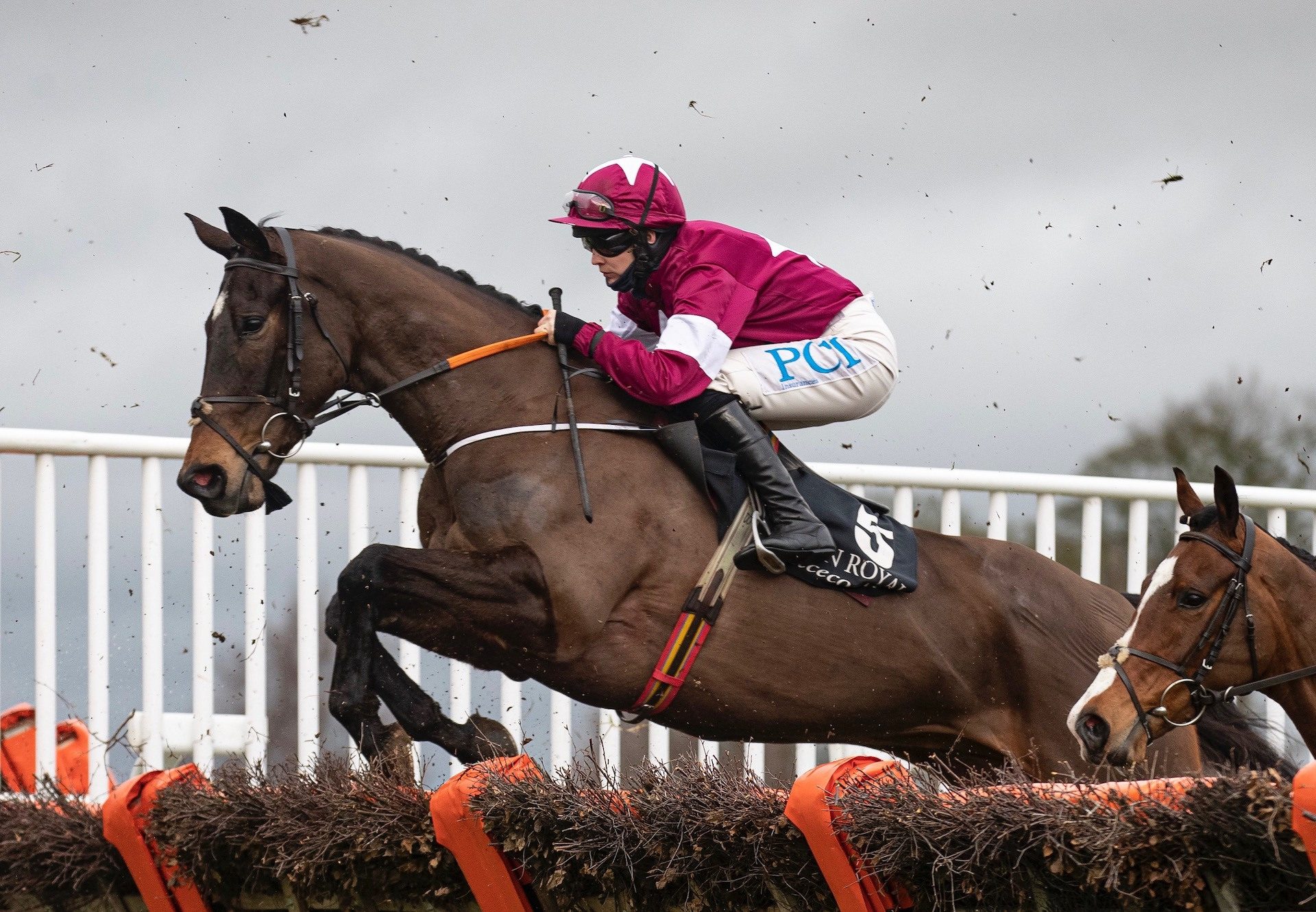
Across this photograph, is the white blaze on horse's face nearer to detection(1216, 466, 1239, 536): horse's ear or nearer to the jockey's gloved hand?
detection(1216, 466, 1239, 536): horse's ear

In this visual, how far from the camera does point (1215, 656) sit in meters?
3.49

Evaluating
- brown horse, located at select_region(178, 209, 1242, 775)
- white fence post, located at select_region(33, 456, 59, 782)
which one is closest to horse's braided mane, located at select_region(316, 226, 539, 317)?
brown horse, located at select_region(178, 209, 1242, 775)

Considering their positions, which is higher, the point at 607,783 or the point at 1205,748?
the point at 607,783

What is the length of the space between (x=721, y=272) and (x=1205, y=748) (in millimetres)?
2114

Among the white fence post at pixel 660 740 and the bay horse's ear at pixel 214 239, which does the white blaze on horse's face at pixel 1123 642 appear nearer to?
the white fence post at pixel 660 740

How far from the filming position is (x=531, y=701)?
15.2ft

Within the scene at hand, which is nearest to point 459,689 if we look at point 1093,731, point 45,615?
point 45,615

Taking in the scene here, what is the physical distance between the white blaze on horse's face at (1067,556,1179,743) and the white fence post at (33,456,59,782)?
2.83 m

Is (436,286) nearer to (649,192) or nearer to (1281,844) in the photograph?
(649,192)

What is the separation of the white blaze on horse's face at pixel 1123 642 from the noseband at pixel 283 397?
197 centimetres

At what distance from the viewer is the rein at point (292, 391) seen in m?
3.50

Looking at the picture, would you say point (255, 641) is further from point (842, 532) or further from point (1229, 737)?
point (1229, 737)

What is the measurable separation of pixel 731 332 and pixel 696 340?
0.39ft

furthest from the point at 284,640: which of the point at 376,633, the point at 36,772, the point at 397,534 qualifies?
the point at 376,633
